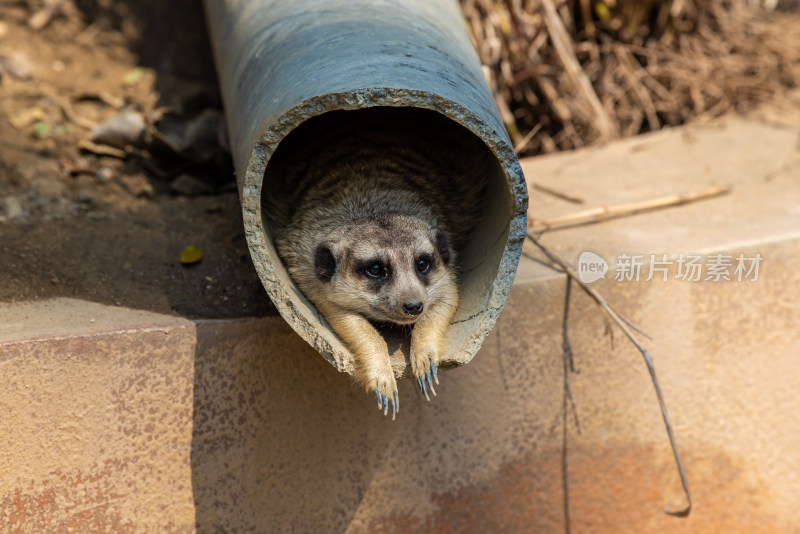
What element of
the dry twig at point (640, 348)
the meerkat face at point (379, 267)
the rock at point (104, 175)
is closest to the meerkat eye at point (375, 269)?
the meerkat face at point (379, 267)

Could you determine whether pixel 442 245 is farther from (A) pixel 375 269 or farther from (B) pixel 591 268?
(B) pixel 591 268

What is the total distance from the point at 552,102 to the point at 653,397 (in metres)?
2.17

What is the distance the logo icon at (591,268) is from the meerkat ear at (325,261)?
100 cm

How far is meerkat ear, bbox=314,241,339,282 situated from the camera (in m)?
2.68

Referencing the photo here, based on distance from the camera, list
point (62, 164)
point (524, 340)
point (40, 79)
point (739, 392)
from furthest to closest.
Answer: point (40, 79) → point (62, 164) → point (739, 392) → point (524, 340)

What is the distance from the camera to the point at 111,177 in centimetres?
378

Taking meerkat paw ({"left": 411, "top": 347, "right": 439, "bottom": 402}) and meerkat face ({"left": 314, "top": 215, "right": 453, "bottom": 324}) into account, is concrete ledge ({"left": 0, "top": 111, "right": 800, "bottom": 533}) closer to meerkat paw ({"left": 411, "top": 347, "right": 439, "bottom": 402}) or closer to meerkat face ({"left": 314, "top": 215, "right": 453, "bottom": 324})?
meerkat face ({"left": 314, "top": 215, "right": 453, "bottom": 324})

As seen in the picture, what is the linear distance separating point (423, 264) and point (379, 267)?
165 millimetres

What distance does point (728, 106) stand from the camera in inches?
198

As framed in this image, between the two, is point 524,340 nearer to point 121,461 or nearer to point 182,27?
point 121,461

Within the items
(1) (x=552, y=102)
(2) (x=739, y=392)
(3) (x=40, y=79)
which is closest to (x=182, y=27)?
(3) (x=40, y=79)

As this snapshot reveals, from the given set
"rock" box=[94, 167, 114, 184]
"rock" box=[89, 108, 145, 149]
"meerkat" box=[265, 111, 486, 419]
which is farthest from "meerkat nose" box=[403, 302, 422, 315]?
"rock" box=[89, 108, 145, 149]

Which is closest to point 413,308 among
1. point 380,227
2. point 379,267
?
point 379,267

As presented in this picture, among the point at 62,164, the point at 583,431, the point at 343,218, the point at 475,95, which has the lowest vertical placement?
the point at 583,431
